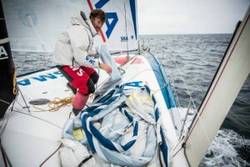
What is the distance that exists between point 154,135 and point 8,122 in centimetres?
123

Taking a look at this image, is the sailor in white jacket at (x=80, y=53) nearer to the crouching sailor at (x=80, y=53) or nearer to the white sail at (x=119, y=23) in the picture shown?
the crouching sailor at (x=80, y=53)

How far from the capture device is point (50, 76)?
2.98m

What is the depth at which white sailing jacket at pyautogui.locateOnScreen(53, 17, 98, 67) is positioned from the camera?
1.60m

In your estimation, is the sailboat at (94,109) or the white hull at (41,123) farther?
the white hull at (41,123)

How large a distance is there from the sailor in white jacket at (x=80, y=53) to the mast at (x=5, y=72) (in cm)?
41

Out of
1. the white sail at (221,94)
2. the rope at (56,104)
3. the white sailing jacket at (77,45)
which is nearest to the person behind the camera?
the white sail at (221,94)

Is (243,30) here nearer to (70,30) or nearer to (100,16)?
(100,16)

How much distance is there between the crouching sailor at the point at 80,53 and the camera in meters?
1.61

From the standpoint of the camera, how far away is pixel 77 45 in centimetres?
160

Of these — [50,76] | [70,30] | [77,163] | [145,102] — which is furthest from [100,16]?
[50,76]

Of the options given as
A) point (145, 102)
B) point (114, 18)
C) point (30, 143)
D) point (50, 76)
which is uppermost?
point (114, 18)

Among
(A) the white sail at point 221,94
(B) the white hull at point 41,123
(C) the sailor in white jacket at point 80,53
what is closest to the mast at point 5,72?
(B) the white hull at point 41,123

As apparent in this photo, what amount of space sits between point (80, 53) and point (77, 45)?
0.07 m

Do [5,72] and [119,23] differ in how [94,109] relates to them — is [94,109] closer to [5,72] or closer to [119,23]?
[5,72]
